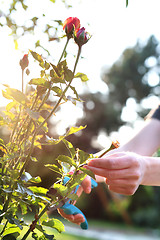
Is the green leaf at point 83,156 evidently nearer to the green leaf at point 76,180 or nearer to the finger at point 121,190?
the green leaf at point 76,180

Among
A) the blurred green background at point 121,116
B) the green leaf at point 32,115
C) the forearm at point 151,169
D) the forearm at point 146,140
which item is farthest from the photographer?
the blurred green background at point 121,116

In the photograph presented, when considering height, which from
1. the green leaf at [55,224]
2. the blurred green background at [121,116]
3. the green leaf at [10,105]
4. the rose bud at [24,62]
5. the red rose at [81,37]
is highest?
the blurred green background at [121,116]

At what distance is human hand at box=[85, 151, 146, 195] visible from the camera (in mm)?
735

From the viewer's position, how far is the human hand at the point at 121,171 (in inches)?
29.0

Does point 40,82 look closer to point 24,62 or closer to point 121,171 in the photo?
point 24,62

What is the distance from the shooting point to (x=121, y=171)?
0.78m

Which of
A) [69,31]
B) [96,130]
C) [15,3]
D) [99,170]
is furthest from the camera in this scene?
[96,130]

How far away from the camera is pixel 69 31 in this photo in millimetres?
592

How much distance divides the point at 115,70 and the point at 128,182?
18759 mm

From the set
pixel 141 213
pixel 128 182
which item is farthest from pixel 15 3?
pixel 141 213

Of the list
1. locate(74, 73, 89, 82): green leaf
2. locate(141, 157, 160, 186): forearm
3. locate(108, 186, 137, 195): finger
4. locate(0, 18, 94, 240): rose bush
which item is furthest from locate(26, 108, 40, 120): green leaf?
locate(141, 157, 160, 186): forearm

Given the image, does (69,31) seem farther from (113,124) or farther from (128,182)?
(113,124)

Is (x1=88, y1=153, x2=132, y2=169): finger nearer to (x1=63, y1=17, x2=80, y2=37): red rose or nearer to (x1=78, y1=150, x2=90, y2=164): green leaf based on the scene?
(x1=78, y1=150, x2=90, y2=164): green leaf

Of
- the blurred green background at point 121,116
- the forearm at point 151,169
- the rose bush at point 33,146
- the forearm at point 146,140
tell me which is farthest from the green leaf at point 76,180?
the blurred green background at point 121,116
